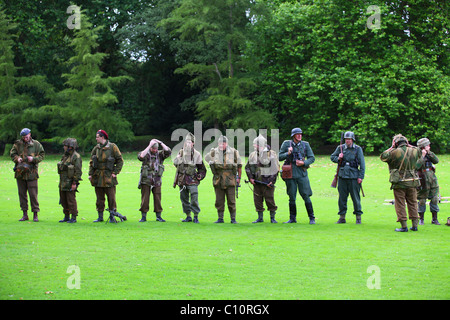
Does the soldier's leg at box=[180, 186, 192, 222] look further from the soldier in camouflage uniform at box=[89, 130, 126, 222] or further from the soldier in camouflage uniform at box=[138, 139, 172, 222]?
the soldier in camouflage uniform at box=[89, 130, 126, 222]

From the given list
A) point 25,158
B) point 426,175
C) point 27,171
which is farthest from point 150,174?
point 426,175

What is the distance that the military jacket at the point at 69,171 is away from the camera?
42.6 feet

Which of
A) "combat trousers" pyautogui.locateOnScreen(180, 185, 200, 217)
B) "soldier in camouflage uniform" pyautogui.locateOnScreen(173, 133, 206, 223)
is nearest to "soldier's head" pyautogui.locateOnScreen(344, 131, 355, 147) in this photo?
"soldier in camouflage uniform" pyautogui.locateOnScreen(173, 133, 206, 223)

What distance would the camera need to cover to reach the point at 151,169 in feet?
43.8

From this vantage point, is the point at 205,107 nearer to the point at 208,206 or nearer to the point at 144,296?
the point at 208,206

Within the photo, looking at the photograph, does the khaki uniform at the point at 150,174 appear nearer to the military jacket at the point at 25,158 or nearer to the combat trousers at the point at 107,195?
the combat trousers at the point at 107,195

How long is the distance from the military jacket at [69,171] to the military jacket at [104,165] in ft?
1.04

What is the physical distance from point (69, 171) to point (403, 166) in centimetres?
730

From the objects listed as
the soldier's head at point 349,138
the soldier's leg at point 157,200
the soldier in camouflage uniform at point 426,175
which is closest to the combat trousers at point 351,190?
the soldier's head at point 349,138

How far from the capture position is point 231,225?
12.9 meters

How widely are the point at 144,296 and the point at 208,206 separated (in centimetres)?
985

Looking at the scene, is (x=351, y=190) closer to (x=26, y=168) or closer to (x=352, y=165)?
(x=352, y=165)

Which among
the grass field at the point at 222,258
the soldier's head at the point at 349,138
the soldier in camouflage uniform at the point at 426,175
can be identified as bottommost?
the grass field at the point at 222,258

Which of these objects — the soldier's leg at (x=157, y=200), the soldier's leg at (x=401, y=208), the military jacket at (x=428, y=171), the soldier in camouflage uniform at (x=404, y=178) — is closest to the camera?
the soldier's leg at (x=401, y=208)
